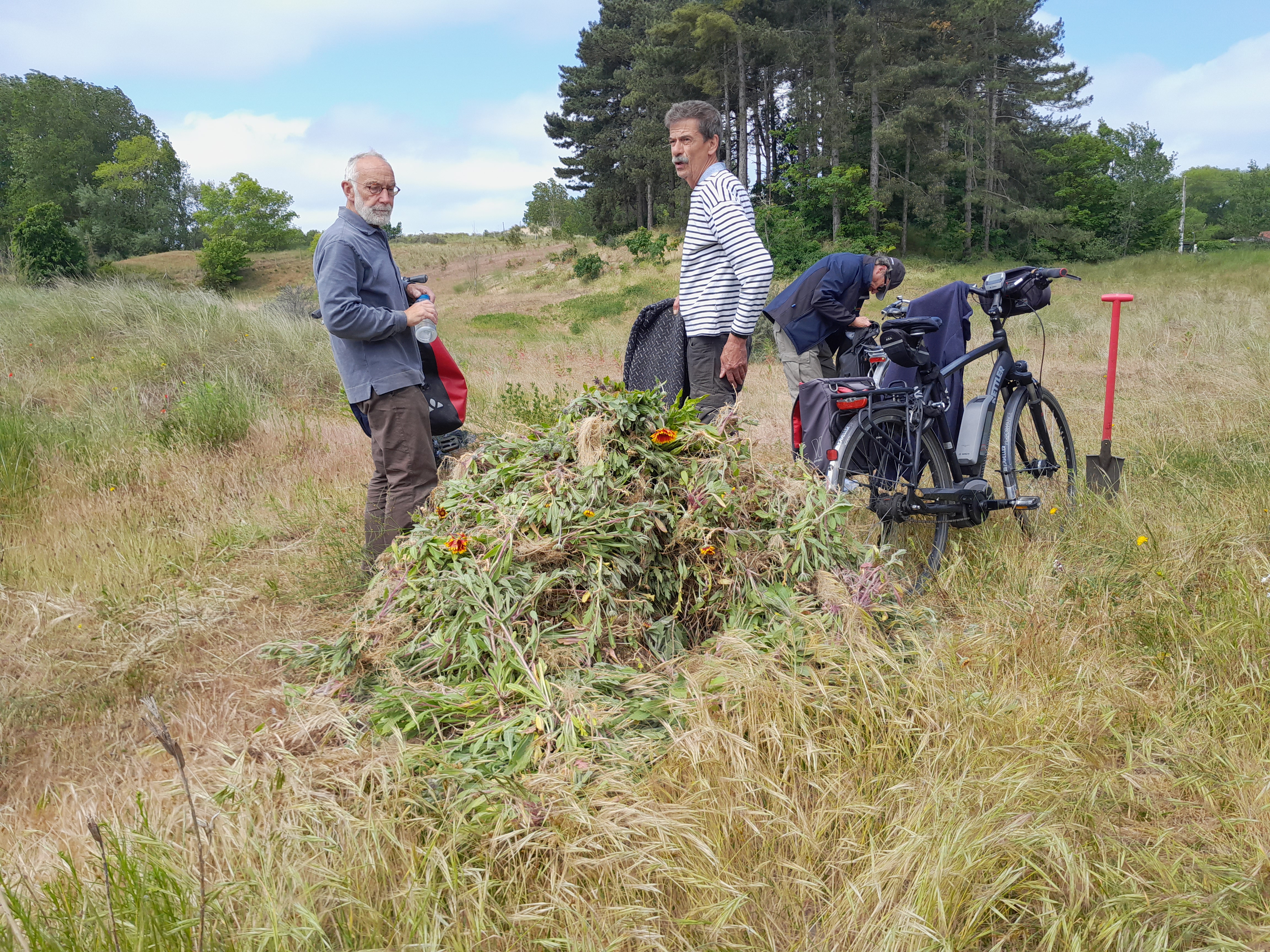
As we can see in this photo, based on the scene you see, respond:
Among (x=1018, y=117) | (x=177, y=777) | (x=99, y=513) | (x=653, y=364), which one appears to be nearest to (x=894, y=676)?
(x=177, y=777)

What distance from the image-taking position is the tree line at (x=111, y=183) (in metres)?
55.2

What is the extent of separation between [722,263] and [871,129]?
38.9 meters

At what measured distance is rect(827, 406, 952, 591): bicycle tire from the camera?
11.9 ft

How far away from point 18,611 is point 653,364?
3.33 meters

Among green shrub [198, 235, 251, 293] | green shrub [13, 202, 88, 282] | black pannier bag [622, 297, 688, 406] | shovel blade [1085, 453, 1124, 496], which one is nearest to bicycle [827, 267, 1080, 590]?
shovel blade [1085, 453, 1124, 496]

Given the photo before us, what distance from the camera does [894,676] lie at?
2.37m

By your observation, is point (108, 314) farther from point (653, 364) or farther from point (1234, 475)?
point (1234, 475)

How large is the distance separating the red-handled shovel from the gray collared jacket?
358cm

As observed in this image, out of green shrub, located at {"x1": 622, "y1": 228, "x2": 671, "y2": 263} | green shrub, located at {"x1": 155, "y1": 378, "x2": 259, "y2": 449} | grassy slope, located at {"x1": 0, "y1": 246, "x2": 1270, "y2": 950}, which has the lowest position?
grassy slope, located at {"x1": 0, "y1": 246, "x2": 1270, "y2": 950}

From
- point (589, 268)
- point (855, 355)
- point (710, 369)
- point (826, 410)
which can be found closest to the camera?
point (826, 410)

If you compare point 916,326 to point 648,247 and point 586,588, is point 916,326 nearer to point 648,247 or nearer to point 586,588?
point 586,588

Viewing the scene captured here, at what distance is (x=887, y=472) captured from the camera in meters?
3.87

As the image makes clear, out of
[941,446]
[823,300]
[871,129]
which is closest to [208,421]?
[823,300]

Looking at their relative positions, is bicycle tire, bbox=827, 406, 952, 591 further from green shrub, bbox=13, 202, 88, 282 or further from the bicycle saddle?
green shrub, bbox=13, 202, 88, 282
